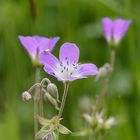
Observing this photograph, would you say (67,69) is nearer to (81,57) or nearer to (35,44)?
(35,44)

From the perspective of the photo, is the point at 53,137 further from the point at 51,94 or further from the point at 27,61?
the point at 27,61

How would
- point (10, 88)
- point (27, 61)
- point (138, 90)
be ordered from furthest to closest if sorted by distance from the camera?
1. point (27, 61)
2. point (10, 88)
3. point (138, 90)

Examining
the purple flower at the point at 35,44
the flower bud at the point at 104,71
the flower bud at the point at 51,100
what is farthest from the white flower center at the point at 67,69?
the flower bud at the point at 104,71

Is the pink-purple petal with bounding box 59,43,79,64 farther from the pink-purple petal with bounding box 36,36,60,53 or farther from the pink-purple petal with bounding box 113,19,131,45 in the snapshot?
the pink-purple petal with bounding box 113,19,131,45

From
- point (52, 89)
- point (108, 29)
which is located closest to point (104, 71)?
point (108, 29)

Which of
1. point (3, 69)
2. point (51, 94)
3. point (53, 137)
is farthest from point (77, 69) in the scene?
point (3, 69)

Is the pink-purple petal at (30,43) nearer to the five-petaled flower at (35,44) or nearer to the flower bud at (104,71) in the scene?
the five-petaled flower at (35,44)

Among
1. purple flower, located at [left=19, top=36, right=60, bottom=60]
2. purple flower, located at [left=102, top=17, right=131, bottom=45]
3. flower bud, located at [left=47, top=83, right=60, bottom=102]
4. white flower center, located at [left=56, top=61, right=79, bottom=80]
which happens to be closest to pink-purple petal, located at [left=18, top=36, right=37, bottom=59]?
purple flower, located at [left=19, top=36, right=60, bottom=60]
